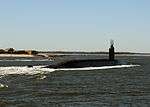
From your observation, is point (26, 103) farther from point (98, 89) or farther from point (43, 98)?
point (98, 89)

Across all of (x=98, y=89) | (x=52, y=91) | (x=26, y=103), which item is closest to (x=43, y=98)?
(x=26, y=103)

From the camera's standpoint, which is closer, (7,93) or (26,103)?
(26,103)

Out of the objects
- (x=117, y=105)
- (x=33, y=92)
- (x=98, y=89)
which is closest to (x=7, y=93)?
(x=33, y=92)

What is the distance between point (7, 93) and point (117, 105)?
1362 centimetres

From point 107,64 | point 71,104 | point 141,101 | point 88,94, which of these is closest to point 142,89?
point 88,94

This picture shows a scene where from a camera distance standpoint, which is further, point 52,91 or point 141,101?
point 52,91

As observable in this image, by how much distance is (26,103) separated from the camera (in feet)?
126

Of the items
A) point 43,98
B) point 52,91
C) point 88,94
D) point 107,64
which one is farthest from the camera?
point 107,64

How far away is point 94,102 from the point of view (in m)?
39.1

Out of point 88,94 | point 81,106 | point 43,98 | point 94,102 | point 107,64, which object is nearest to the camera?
point 81,106

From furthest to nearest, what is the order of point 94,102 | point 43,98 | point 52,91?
point 52,91
point 43,98
point 94,102

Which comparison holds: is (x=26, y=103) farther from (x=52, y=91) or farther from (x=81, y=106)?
(x=52, y=91)

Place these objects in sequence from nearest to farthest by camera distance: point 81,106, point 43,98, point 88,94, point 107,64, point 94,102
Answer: point 81,106 → point 94,102 → point 43,98 → point 88,94 → point 107,64

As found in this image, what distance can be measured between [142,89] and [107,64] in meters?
58.5
